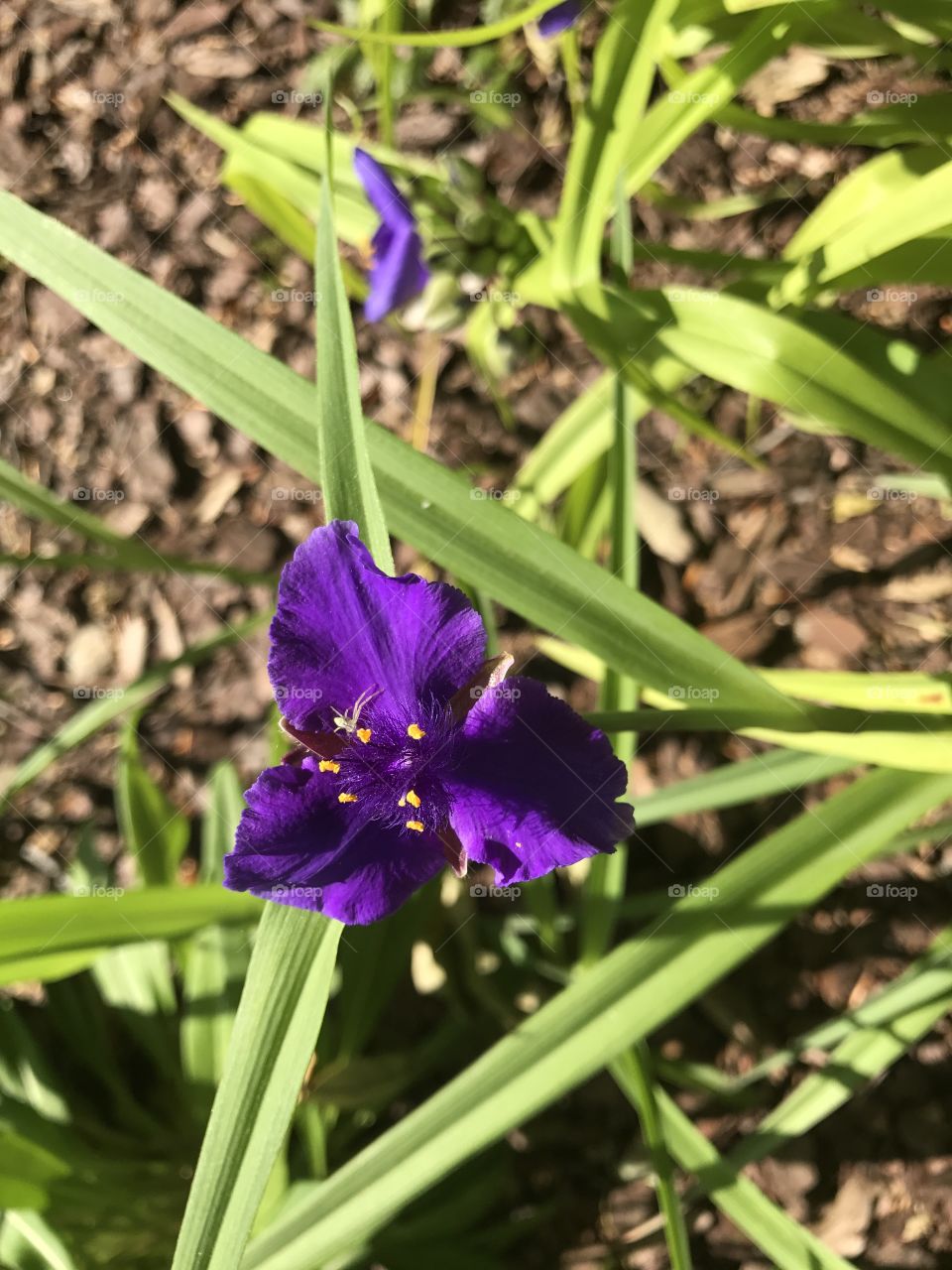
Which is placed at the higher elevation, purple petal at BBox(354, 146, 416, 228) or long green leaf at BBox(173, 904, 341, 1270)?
purple petal at BBox(354, 146, 416, 228)

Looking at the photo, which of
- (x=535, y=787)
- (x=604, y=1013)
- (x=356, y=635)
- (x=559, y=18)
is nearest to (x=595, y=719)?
(x=535, y=787)

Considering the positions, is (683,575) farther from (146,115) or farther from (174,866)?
(146,115)

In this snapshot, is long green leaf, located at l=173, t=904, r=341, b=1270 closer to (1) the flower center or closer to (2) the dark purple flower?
(1) the flower center

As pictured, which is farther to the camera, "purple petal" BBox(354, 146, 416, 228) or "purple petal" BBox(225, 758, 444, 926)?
"purple petal" BBox(354, 146, 416, 228)

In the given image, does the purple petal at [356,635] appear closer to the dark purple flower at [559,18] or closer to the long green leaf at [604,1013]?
the long green leaf at [604,1013]

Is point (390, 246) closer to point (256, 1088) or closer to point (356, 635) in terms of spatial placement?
point (356, 635)

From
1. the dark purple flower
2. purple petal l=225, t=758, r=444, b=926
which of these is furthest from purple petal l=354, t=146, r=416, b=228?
purple petal l=225, t=758, r=444, b=926

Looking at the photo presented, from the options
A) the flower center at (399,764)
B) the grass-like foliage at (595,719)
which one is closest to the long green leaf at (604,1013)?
the grass-like foliage at (595,719)

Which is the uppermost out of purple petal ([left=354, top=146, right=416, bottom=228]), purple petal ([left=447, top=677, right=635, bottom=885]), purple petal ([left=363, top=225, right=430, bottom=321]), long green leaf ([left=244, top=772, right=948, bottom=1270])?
purple petal ([left=354, top=146, right=416, bottom=228])
